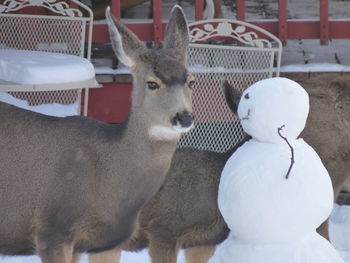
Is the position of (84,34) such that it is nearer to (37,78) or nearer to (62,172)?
(37,78)

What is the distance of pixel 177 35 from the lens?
5.88 m

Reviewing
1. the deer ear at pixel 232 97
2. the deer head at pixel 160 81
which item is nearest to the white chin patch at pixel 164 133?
the deer head at pixel 160 81

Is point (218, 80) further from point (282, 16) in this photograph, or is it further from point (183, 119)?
point (183, 119)

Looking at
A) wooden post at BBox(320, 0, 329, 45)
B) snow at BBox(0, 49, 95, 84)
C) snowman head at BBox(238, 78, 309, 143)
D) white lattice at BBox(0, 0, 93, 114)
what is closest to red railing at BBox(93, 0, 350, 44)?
wooden post at BBox(320, 0, 329, 45)

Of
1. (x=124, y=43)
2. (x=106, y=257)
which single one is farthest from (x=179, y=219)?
(x=124, y=43)

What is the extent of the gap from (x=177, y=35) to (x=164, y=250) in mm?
1321

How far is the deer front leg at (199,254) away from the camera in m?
6.51

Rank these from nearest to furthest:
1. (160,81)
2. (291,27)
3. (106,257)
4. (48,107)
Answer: (160,81) → (106,257) → (48,107) → (291,27)

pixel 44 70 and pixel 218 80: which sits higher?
pixel 44 70

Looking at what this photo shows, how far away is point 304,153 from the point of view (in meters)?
4.95

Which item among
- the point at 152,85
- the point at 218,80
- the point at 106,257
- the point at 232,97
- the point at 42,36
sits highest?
the point at 152,85

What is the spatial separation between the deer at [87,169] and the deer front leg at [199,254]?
0.81 metres

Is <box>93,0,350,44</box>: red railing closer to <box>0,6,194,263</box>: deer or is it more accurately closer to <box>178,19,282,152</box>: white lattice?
<box>178,19,282,152</box>: white lattice

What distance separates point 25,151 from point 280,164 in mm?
1628
